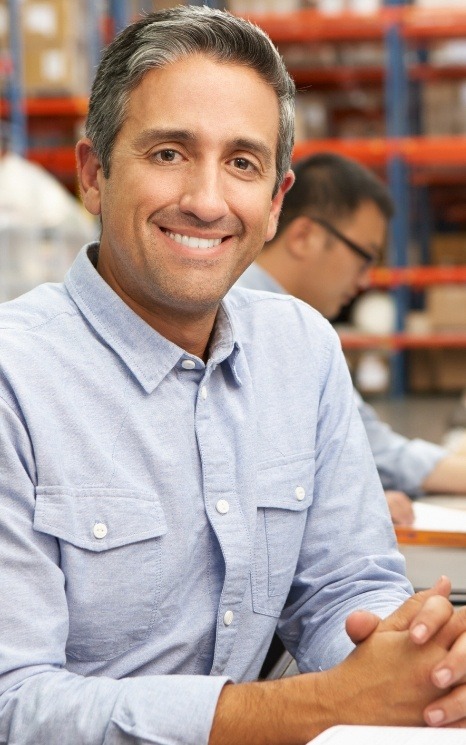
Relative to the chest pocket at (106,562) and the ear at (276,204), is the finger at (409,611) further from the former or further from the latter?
the ear at (276,204)

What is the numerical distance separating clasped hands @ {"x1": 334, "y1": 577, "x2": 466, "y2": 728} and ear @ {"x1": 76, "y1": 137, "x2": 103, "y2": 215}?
60 centimetres

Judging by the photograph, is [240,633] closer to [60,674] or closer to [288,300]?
[60,674]

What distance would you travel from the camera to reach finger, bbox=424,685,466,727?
1013mm

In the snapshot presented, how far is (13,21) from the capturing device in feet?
20.9

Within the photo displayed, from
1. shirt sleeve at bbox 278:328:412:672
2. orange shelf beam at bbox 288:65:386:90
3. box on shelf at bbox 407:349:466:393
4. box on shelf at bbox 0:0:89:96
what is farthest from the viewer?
orange shelf beam at bbox 288:65:386:90

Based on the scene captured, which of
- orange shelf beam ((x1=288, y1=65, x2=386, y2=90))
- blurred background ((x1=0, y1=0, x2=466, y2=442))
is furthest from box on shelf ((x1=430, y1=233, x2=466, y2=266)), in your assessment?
orange shelf beam ((x1=288, y1=65, x2=386, y2=90))

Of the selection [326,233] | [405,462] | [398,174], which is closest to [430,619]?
[405,462]

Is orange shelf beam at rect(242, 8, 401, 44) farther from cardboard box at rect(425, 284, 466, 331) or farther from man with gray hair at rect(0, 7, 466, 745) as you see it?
man with gray hair at rect(0, 7, 466, 745)

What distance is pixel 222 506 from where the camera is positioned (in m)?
1.24

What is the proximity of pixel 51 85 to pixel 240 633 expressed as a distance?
19.6 ft

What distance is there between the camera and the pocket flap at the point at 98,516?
110 cm

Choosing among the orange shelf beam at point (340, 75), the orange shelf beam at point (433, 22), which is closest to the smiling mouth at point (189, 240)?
the orange shelf beam at point (433, 22)

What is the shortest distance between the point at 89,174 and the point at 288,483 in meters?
0.45

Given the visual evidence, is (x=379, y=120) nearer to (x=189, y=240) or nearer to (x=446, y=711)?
(x=189, y=240)
